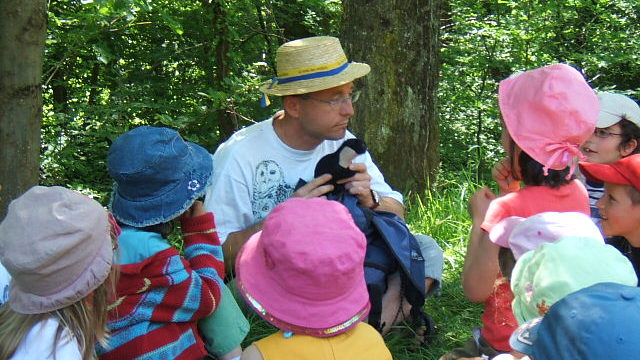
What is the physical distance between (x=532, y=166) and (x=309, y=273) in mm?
1149

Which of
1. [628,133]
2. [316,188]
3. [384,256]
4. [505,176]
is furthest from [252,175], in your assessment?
[628,133]

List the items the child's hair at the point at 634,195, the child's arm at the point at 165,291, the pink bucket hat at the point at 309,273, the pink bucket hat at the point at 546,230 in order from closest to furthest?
1. the pink bucket hat at the point at 309,273
2. the pink bucket hat at the point at 546,230
3. the child's arm at the point at 165,291
4. the child's hair at the point at 634,195

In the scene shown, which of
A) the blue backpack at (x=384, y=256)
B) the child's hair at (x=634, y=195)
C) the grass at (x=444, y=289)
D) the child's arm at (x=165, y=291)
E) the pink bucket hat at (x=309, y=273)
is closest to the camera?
the pink bucket hat at (x=309, y=273)

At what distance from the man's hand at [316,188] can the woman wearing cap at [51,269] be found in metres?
1.19

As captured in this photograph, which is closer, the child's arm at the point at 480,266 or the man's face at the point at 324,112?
the child's arm at the point at 480,266

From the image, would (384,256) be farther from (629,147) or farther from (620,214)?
(629,147)

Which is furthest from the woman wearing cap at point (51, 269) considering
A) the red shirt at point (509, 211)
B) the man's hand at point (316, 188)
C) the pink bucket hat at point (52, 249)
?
the red shirt at point (509, 211)

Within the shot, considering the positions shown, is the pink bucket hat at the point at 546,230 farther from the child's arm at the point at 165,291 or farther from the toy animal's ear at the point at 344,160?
the child's arm at the point at 165,291

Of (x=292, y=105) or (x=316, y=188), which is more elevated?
(x=292, y=105)

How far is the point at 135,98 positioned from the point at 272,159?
346 cm

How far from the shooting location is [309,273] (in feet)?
6.44

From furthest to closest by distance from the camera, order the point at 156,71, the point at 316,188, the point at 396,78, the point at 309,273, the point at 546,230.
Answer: the point at 156,71 → the point at 396,78 → the point at 316,188 → the point at 546,230 → the point at 309,273

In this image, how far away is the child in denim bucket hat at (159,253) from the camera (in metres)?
2.36

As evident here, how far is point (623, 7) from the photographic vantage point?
25.6 feet
